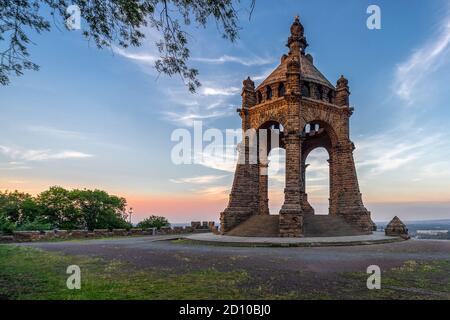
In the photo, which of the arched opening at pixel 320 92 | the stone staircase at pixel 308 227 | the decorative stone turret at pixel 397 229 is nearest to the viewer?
the stone staircase at pixel 308 227

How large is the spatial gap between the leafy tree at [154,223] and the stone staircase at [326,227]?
51.6ft

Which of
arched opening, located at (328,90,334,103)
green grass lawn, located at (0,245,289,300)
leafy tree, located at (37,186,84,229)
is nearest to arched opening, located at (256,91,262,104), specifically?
arched opening, located at (328,90,334,103)

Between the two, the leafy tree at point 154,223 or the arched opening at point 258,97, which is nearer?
the arched opening at point 258,97

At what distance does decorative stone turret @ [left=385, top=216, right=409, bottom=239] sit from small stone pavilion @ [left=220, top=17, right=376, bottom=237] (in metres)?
1.59

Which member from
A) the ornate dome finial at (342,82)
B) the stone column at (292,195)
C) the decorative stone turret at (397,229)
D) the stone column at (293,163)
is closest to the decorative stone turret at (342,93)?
the ornate dome finial at (342,82)

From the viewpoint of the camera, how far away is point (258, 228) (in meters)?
21.8

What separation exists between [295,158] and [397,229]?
837 cm

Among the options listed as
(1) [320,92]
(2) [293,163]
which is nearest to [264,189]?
(2) [293,163]

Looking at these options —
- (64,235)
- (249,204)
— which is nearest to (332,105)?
(249,204)

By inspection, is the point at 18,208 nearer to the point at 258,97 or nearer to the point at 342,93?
the point at 258,97

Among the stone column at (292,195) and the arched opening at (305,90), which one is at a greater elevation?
the arched opening at (305,90)

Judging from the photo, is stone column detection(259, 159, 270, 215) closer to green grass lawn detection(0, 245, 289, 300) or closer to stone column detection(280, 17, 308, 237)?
stone column detection(280, 17, 308, 237)

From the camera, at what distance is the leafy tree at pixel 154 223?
31.8 metres

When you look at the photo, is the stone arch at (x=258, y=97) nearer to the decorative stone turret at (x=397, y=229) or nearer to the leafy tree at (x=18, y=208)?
the decorative stone turret at (x=397, y=229)
